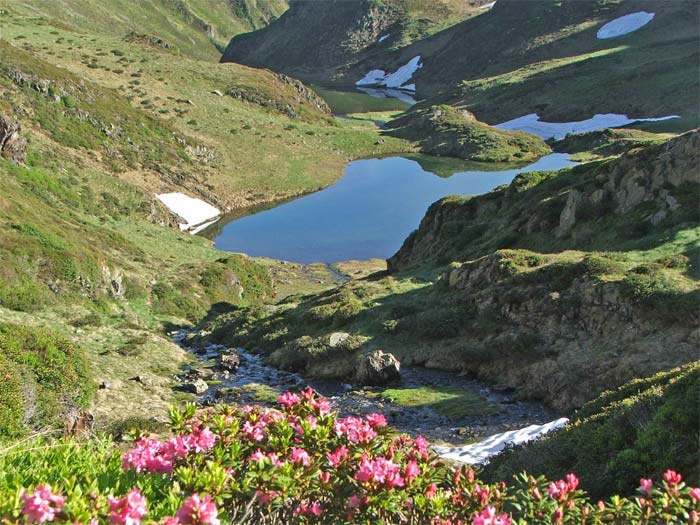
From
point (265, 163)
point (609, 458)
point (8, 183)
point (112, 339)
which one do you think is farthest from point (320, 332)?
point (265, 163)

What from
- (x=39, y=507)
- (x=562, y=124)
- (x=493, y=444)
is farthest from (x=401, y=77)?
(x=39, y=507)

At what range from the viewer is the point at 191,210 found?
61000mm

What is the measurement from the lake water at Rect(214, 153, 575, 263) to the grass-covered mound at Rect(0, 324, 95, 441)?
40.4 meters

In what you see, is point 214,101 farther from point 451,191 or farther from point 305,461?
point 305,461

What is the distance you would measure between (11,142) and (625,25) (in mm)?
150744

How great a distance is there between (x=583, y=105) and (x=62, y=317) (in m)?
104

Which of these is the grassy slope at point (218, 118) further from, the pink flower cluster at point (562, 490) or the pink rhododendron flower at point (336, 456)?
the pink flower cluster at point (562, 490)

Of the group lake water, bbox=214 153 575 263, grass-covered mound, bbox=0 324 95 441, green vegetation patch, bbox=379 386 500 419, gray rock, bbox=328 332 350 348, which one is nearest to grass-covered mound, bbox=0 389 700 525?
grass-covered mound, bbox=0 324 95 441

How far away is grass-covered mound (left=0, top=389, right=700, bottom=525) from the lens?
481 cm

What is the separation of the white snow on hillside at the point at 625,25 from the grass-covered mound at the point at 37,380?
16073 centimetres

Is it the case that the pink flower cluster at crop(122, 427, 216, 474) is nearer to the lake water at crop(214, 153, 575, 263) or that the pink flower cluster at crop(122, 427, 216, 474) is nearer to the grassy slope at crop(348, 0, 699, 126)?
the lake water at crop(214, 153, 575, 263)

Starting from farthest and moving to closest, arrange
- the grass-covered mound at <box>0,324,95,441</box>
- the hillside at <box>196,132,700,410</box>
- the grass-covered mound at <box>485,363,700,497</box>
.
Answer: the hillside at <box>196,132,700,410</box>, the grass-covered mound at <box>0,324,95,441</box>, the grass-covered mound at <box>485,363,700,497</box>

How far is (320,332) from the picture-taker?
24391 mm

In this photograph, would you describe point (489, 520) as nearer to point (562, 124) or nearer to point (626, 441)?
point (626, 441)
